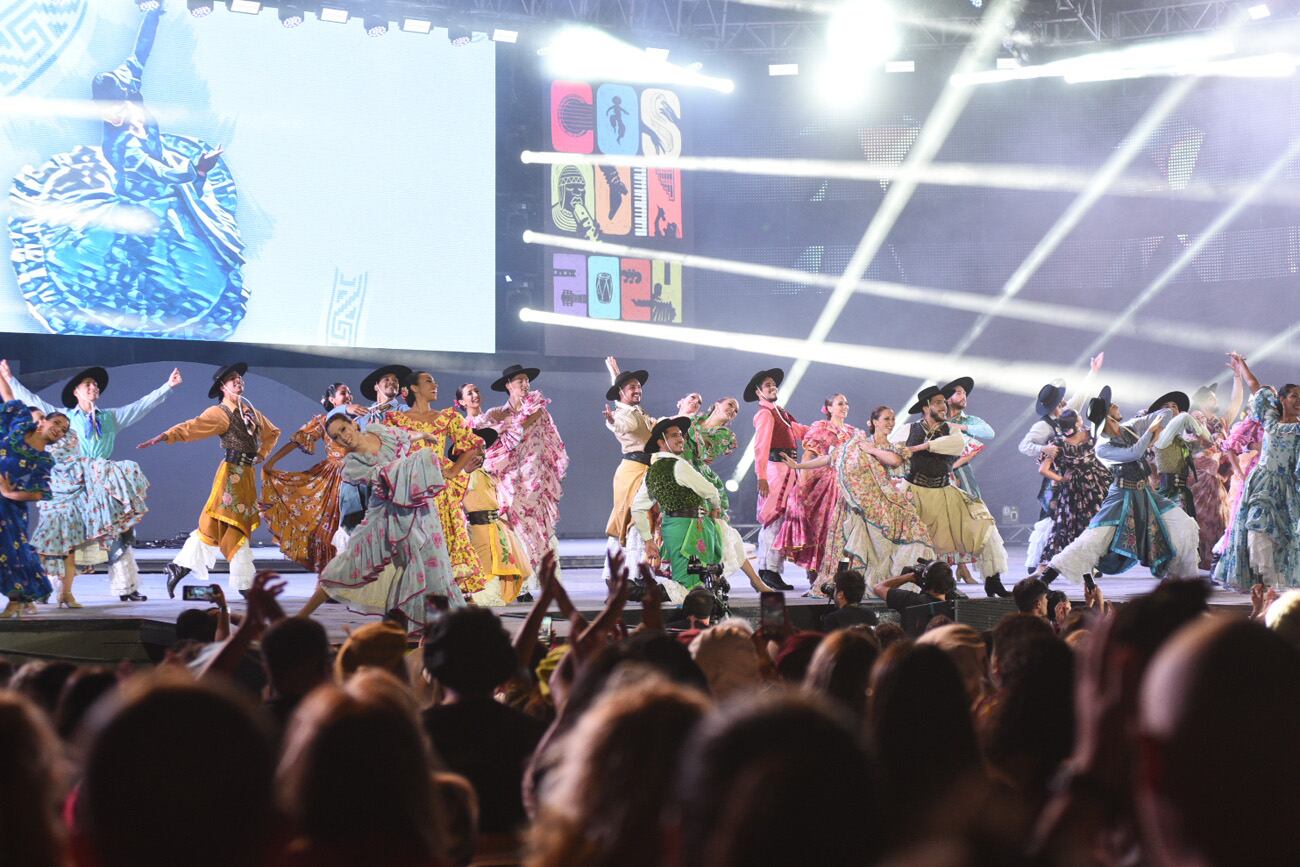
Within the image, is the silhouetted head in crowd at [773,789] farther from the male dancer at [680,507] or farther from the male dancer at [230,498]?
the male dancer at [230,498]

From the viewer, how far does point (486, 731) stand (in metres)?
2.38

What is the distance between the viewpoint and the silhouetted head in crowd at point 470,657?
2.48m

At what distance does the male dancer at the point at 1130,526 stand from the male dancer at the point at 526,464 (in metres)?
3.61

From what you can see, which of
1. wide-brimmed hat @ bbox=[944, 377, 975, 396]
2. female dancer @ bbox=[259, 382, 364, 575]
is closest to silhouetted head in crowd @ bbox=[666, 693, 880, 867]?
female dancer @ bbox=[259, 382, 364, 575]

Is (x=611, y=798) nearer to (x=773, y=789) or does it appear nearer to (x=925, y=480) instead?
(x=773, y=789)

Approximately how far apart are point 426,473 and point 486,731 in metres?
4.69

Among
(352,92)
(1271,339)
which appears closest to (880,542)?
(352,92)

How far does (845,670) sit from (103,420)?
7.86 meters

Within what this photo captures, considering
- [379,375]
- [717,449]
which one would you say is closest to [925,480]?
[717,449]

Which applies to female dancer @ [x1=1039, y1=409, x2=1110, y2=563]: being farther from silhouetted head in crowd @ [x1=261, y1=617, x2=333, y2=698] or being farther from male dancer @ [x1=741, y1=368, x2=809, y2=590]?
silhouetted head in crowd @ [x1=261, y1=617, x2=333, y2=698]

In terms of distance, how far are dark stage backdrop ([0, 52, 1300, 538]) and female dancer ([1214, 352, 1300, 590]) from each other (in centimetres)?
691

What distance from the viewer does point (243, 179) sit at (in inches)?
455

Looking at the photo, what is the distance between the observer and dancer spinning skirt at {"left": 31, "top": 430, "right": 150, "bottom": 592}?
330 inches

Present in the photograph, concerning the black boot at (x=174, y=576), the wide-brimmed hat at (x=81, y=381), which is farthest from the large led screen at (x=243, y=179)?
the black boot at (x=174, y=576)
